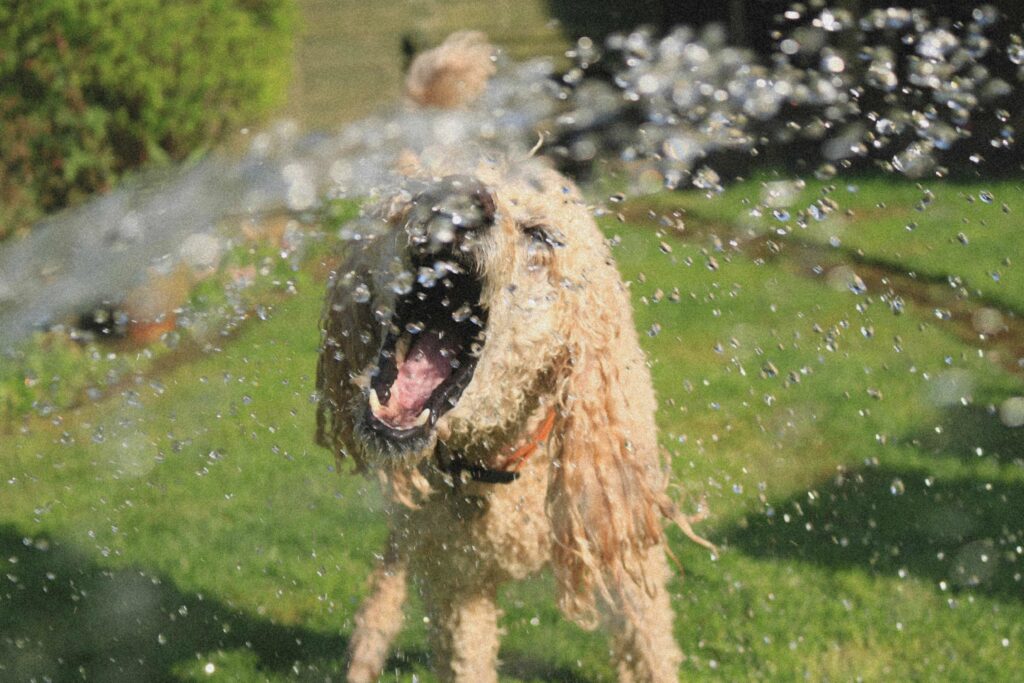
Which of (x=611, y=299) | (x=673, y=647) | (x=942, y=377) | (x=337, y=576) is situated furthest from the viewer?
(x=942, y=377)

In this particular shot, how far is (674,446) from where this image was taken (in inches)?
176

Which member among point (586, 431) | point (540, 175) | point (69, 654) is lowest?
point (69, 654)

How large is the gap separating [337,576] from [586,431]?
174cm

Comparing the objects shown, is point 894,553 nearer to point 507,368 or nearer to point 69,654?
point 507,368

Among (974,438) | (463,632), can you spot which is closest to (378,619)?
(463,632)

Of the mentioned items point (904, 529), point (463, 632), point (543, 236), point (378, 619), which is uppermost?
point (543, 236)

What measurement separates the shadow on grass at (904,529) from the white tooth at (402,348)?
74.0 inches

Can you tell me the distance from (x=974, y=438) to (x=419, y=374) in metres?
2.98

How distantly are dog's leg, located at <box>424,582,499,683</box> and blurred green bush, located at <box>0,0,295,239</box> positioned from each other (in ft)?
13.4

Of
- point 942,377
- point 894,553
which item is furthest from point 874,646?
point 942,377

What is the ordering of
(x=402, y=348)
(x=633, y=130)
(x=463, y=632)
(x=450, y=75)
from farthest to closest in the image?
(x=633, y=130) < (x=450, y=75) < (x=463, y=632) < (x=402, y=348)

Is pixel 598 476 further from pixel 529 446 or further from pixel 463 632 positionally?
pixel 463 632

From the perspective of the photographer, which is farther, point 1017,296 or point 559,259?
point 1017,296

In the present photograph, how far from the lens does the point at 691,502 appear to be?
4023 millimetres
